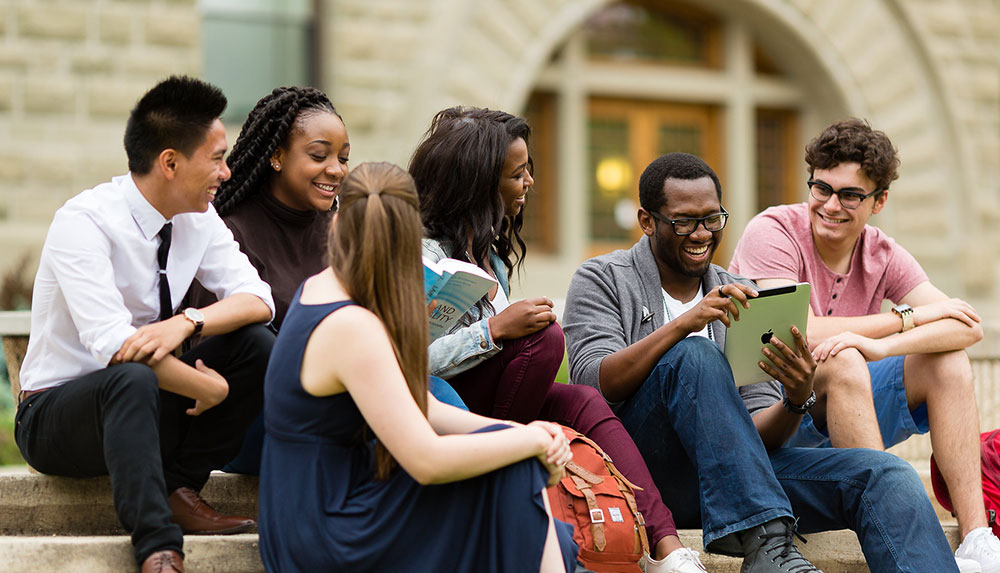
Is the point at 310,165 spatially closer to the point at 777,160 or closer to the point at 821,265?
the point at 821,265

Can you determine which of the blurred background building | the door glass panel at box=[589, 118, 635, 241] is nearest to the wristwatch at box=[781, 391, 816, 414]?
the blurred background building

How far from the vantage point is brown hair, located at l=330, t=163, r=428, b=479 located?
2.71 meters

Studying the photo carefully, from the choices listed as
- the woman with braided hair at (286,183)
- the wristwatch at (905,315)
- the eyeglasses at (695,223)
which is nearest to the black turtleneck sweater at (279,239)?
the woman with braided hair at (286,183)

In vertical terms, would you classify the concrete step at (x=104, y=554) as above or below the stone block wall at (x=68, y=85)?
below

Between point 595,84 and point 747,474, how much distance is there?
7401 mm

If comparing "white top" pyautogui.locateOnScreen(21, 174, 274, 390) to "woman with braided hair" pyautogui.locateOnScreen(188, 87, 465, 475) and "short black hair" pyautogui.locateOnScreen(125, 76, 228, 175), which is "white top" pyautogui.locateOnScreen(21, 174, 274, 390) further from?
"woman with braided hair" pyautogui.locateOnScreen(188, 87, 465, 475)

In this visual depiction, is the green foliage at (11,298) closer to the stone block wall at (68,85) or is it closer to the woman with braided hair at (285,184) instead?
the stone block wall at (68,85)

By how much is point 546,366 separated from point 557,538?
66 centimetres

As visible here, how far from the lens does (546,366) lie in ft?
11.0

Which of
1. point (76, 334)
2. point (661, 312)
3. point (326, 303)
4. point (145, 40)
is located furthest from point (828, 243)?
point (145, 40)

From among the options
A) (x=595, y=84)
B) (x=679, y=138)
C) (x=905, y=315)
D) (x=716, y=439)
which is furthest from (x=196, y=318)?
(x=679, y=138)

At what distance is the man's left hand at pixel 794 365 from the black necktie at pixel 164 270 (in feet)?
5.51

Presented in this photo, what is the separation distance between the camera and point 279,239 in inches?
150

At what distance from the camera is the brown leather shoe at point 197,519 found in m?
3.28
